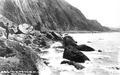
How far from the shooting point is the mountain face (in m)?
79.8

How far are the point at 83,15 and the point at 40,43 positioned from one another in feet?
438

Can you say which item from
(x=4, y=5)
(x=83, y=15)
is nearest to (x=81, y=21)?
(x=83, y=15)

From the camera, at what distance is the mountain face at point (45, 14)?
262 feet

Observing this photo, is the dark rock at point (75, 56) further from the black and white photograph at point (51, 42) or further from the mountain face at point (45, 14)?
the mountain face at point (45, 14)

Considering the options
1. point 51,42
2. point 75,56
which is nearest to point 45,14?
point 51,42

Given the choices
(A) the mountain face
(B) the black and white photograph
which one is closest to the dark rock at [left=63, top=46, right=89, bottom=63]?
(B) the black and white photograph

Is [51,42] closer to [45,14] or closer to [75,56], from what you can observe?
[75,56]

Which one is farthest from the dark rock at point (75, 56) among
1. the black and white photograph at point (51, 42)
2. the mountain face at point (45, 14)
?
the mountain face at point (45, 14)

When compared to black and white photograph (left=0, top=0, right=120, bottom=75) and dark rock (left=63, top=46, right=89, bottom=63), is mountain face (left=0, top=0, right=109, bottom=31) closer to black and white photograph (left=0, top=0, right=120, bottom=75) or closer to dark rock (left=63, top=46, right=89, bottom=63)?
black and white photograph (left=0, top=0, right=120, bottom=75)

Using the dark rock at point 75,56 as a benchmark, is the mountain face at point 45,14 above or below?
above

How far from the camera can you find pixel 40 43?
2675 centimetres

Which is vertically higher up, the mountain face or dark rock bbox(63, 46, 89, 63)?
the mountain face

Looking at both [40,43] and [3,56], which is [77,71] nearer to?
[3,56]

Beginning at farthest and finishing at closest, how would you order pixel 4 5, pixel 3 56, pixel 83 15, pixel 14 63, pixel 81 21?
1. pixel 83 15
2. pixel 81 21
3. pixel 4 5
4. pixel 3 56
5. pixel 14 63
